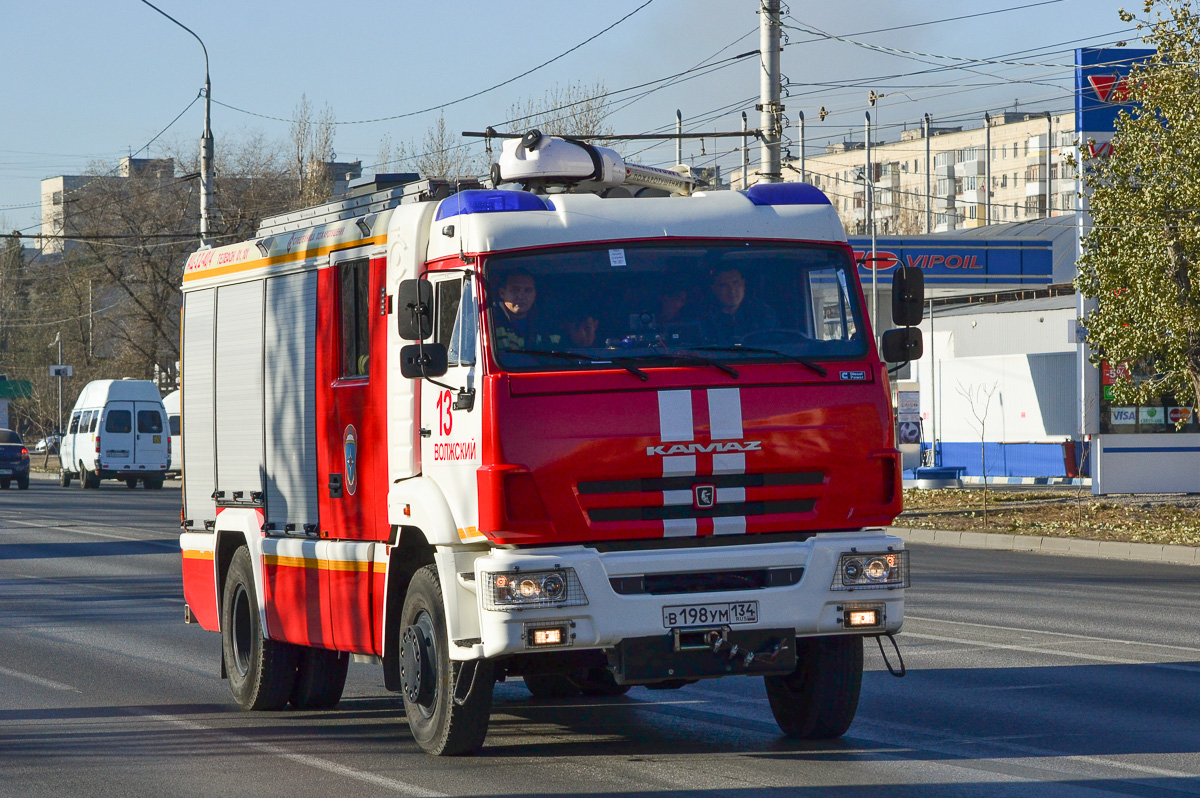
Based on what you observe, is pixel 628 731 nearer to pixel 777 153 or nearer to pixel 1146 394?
pixel 777 153

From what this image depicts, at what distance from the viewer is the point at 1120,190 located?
82.3 feet

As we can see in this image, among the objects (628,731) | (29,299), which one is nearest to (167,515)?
(628,731)

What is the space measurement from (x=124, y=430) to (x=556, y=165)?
38.5 metres

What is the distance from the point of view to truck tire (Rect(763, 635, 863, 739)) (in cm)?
818

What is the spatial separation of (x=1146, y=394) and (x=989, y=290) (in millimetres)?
23316

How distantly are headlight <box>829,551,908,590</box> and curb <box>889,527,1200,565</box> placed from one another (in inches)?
553

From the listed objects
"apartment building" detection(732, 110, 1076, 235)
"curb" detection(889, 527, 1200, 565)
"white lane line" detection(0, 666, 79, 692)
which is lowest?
"curb" detection(889, 527, 1200, 565)

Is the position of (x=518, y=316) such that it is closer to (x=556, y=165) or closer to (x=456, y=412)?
(x=456, y=412)

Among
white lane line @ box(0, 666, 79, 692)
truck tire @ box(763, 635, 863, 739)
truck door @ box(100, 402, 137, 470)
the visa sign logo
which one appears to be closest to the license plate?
truck tire @ box(763, 635, 863, 739)

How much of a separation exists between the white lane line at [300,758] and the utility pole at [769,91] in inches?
576

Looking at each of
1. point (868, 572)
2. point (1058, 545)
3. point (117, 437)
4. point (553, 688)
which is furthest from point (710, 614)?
point (117, 437)

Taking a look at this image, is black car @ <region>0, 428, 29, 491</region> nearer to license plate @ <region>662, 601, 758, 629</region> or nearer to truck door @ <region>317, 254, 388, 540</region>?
truck door @ <region>317, 254, 388, 540</region>

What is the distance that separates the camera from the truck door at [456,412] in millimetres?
7527

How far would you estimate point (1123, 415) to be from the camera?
28.9 meters
